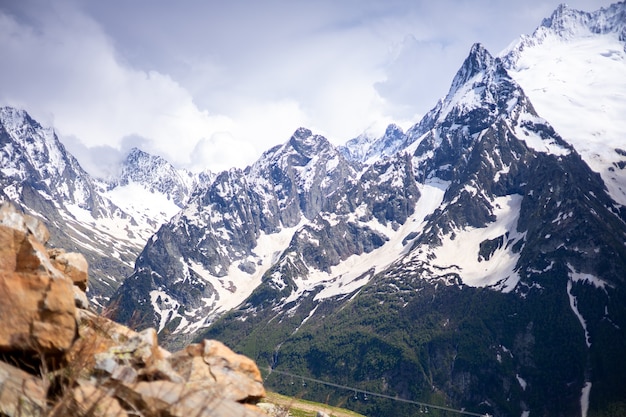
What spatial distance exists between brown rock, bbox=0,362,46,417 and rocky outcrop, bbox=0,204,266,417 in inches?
0.6

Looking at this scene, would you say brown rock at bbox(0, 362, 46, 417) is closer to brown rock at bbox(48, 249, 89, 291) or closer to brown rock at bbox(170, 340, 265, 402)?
brown rock at bbox(170, 340, 265, 402)

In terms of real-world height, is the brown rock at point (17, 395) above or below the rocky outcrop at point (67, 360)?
below

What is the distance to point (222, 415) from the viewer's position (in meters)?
11.9

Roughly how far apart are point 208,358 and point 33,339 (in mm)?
7157

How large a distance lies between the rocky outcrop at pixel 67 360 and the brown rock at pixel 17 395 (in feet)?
0.05

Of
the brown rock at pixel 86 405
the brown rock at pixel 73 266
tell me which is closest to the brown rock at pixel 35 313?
the brown rock at pixel 86 405

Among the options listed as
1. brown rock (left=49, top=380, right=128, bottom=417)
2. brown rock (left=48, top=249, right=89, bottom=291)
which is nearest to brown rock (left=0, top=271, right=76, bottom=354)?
brown rock (left=49, top=380, right=128, bottom=417)

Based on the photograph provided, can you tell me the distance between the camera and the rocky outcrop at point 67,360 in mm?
9820

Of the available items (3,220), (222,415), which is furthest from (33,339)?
(3,220)

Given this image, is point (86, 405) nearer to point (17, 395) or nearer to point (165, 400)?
point (17, 395)

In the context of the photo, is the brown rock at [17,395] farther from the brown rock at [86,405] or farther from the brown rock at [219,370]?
the brown rock at [219,370]

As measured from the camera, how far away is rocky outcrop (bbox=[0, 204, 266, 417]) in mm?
9820

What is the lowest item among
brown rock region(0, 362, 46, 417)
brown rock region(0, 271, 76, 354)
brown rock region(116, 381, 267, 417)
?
brown rock region(0, 362, 46, 417)

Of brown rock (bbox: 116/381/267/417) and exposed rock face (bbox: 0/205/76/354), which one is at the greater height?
exposed rock face (bbox: 0/205/76/354)
